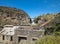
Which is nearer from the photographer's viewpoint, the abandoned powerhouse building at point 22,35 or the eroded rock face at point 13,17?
the abandoned powerhouse building at point 22,35

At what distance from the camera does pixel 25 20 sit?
4119 centimetres

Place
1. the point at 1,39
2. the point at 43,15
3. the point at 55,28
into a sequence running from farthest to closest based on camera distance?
the point at 43,15, the point at 1,39, the point at 55,28

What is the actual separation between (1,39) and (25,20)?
16.1 m

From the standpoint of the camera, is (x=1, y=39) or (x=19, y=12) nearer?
(x=1, y=39)

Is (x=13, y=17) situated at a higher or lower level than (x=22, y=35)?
higher

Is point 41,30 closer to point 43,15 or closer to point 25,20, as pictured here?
point 43,15

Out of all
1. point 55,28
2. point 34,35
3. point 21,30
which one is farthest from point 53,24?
point 21,30

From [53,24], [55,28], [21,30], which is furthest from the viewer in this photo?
[21,30]

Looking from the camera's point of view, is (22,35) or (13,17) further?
(13,17)

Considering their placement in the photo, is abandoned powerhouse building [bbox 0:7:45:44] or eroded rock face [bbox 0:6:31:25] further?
eroded rock face [bbox 0:6:31:25]

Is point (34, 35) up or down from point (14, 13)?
down

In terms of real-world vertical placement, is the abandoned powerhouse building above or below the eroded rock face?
below

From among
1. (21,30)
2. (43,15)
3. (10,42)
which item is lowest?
(10,42)

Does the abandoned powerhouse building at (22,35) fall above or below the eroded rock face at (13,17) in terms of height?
below
